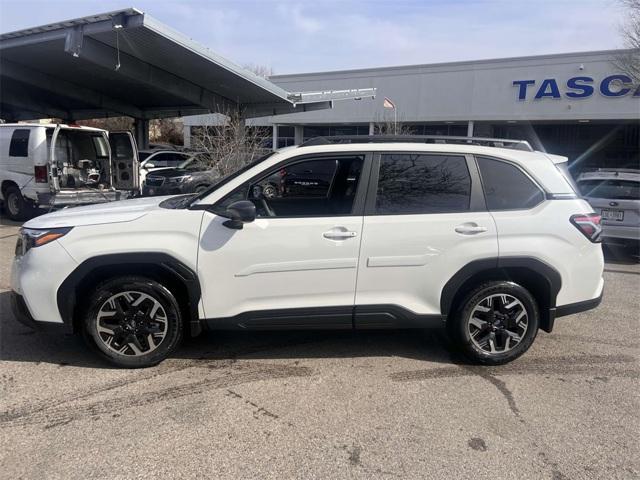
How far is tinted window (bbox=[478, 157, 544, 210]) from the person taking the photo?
4004mm

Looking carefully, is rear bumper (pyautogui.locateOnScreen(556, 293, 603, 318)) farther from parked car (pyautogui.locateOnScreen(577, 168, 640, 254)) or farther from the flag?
the flag

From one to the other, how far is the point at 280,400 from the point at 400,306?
1192 mm

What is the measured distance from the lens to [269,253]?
12.3 ft

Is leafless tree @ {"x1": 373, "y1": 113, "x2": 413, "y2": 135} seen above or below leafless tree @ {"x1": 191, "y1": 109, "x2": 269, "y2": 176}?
above

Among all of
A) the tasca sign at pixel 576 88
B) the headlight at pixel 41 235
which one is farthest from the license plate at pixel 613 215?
the tasca sign at pixel 576 88

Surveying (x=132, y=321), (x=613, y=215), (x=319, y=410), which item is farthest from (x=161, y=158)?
(x=319, y=410)

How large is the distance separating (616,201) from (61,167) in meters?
10.7

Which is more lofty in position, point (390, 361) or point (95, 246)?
point (95, 246)

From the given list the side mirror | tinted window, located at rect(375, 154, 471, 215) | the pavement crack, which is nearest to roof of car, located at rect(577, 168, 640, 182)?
tinted window, located at rect(375, 154, 471, 215)

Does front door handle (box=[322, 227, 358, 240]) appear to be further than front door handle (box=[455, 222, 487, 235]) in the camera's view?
No

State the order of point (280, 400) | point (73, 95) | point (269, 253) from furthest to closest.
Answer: point (73, 95) → point (269, 253) → point (280, 400)

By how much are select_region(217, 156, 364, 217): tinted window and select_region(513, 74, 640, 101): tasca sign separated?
865 inches

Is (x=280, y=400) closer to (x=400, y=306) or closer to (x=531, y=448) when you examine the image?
(x=400, y=306)

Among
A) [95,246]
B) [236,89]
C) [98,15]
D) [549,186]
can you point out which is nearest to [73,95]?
[236,89]
